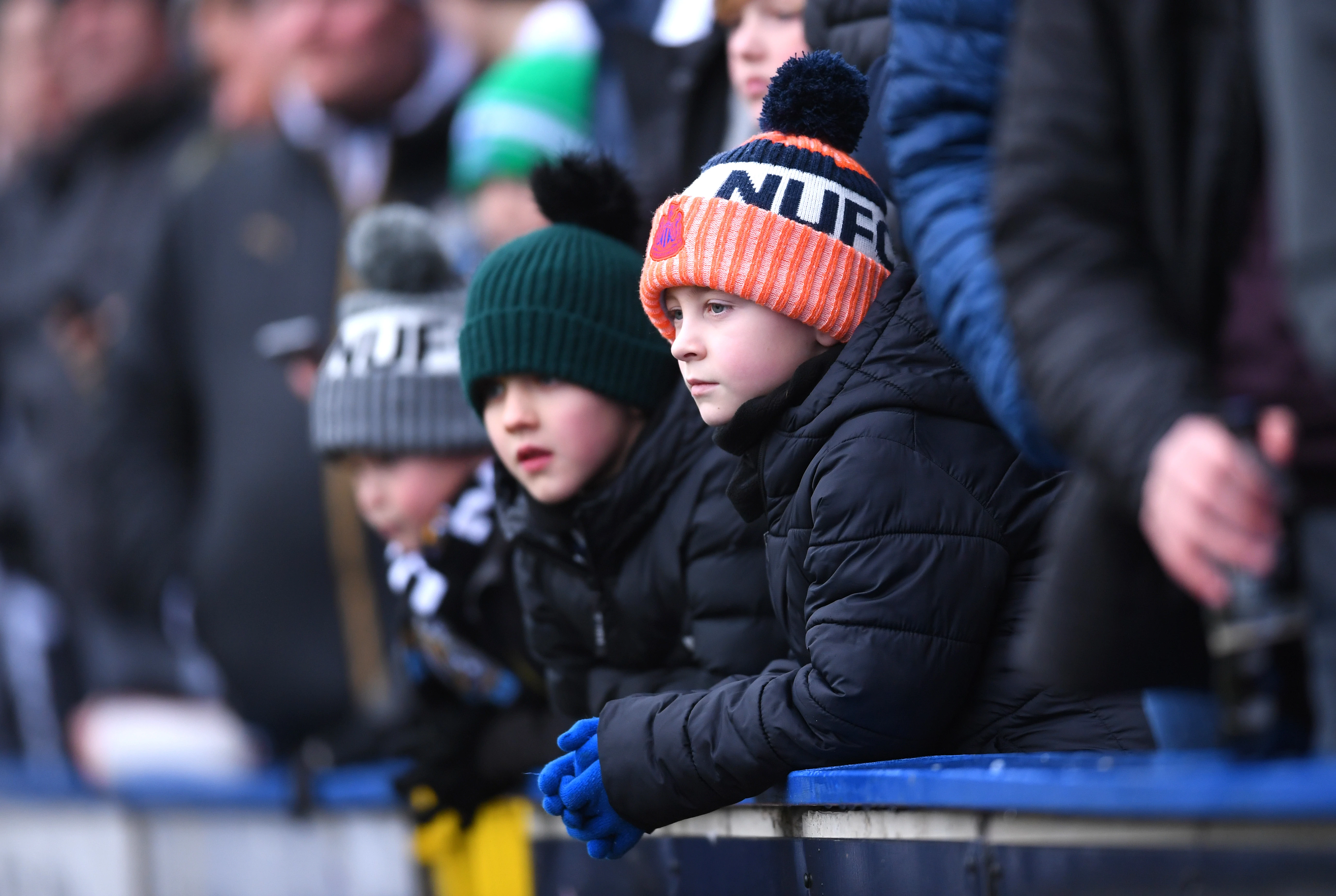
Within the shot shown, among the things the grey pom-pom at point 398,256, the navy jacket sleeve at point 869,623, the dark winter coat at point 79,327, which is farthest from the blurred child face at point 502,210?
the dark winter coat at point 79,327

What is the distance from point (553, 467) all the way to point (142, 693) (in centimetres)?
462

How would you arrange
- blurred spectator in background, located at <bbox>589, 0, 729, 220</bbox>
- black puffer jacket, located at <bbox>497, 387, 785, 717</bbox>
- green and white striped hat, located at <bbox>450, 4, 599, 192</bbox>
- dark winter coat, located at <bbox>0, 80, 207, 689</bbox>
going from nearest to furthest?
black puffer jacket, located at <bbox>497, 387, 785, 717</bbox> < blurred spectator in background, located at <bbox>589, 0, 729, 220</bbox> < green and white striped hat, located at <bbox>450, 4, 599, 192</bbox> < dark winter coat, located at <bbox>0, 80, 207, 689</bbox>

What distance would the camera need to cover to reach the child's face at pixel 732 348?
2.42m

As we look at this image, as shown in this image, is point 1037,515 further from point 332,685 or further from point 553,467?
point 332,685

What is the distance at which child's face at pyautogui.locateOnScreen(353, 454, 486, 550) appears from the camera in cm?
369

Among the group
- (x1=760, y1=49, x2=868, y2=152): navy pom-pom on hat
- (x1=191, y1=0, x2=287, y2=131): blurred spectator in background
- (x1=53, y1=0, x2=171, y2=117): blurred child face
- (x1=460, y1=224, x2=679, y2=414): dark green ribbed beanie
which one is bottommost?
(x1=460, y1=224, x2=679, y2=414): dark green ribbed beanie

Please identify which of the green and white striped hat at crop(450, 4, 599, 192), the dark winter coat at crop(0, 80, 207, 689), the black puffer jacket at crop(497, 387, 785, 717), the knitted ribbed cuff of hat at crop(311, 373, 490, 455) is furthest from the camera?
the dark winter coat at crop(0, 80, 207, 689)

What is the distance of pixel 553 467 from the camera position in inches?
115

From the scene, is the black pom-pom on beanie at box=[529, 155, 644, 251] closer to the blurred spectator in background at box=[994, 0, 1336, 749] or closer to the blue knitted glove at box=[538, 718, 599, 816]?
the blue knitted glove at box=[538, 718, 599, 816]

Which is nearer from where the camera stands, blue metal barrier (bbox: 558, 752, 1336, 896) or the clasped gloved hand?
blue metal barrier (bbox: 558, 752, 1336, 896)

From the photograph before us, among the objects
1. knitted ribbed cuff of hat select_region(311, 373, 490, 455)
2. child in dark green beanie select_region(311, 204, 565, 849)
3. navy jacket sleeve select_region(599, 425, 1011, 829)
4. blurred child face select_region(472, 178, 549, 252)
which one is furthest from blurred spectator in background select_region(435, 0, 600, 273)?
navy jacket sleeve select_region(599, 425, 1011, 829)

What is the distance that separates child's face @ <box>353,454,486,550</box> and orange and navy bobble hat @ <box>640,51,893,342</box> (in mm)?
1270

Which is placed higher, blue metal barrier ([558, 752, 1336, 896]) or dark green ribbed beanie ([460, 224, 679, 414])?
dark green ribbed beanie ([460, 224, 679, 414])

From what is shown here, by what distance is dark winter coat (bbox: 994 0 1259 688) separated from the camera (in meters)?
1.59
